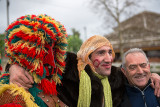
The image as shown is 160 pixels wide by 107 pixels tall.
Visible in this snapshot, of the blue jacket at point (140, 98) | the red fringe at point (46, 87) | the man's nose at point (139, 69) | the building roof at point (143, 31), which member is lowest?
the blue jacket at point (140, 98)

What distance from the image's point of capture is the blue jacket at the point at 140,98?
188cm

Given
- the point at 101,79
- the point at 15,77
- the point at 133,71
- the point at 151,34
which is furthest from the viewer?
the point at 151,34

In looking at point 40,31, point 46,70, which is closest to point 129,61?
point 46,70

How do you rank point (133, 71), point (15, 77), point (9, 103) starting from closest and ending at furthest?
1. point (9, 103)
2. point (15, 77)
3. point (133, 71)

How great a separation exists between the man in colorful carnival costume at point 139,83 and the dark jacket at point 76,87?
0.63ft

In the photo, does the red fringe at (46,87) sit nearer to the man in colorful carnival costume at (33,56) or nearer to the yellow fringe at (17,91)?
the man in colorful carnival costume at (33,56)

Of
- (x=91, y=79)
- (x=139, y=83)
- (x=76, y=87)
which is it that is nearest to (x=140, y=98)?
(x=139, y=83)

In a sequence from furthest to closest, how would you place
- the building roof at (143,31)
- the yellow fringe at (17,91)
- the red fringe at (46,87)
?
the building roof at (143,31) < the red fringe at (46,87) < the yellow fringe at (17,91)

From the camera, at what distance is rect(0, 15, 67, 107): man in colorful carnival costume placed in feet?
4.58

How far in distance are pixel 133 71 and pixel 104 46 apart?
575mm

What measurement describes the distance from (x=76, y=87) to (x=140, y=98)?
943mm

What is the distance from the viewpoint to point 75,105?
6.66 ft

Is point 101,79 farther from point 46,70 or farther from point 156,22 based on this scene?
point 156,22

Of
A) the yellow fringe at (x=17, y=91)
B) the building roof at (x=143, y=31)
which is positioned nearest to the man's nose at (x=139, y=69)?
the yellow fringe at (x=17, y=91)
